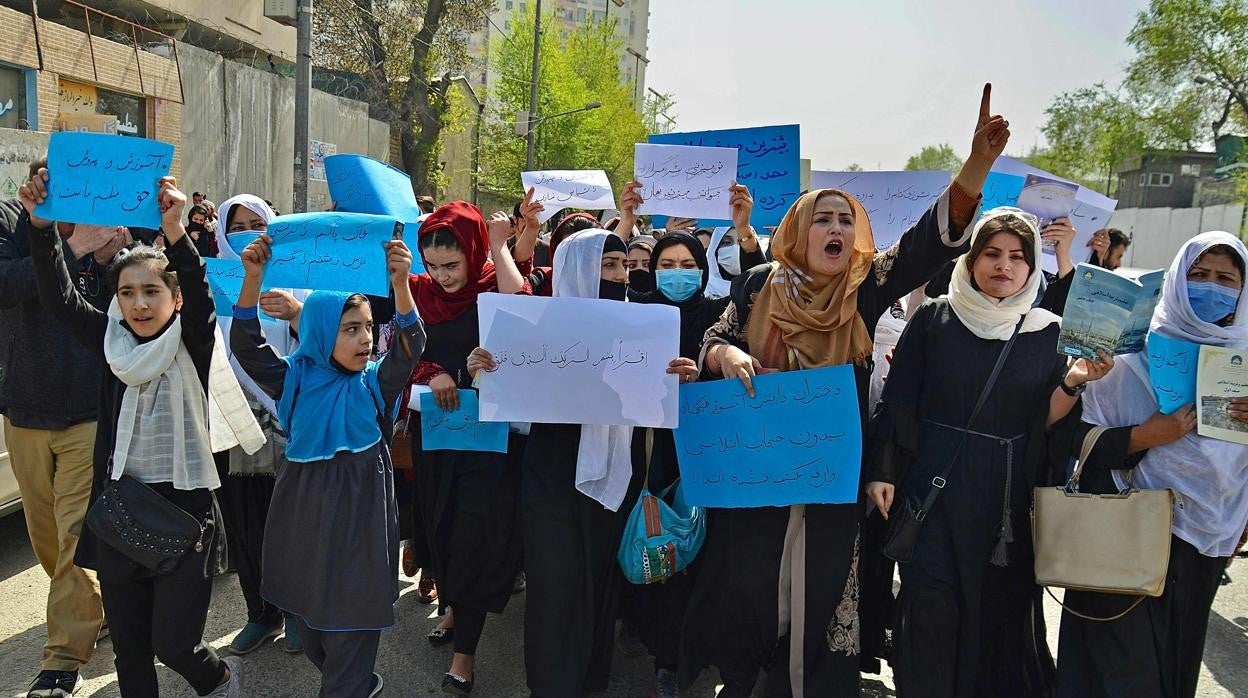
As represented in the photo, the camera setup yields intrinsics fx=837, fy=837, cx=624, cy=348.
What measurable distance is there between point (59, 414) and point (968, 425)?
132 inches

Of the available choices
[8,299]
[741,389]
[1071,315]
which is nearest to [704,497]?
[741,389]

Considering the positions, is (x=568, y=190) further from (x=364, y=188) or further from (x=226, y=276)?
(x=226, y=276)

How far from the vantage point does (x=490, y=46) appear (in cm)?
2967

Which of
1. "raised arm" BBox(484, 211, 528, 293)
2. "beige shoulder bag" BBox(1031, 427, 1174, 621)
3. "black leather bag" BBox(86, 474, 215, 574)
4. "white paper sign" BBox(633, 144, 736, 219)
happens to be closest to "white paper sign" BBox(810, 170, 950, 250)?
"white paper sign" BBox(633, 144, 736, 219)

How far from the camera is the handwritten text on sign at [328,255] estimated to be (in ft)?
9.29

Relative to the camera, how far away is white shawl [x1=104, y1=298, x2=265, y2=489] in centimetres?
275

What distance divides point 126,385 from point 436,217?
1.28 metres

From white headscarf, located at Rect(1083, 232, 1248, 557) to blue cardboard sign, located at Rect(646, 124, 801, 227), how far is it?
6.77 ft

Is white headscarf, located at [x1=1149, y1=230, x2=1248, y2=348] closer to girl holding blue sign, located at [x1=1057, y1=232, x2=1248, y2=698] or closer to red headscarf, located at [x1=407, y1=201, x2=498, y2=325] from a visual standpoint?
girl holding blue sign, located at [x1=1057, y1=232, x2=1248, y2=698]

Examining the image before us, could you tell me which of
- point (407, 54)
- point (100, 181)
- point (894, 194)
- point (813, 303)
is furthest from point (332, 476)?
point (407, 54)

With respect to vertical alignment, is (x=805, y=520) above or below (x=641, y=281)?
A: below

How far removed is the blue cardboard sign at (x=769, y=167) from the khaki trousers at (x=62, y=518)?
328cm

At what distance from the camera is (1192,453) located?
276 cm

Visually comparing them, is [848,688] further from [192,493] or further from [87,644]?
[87,644]
